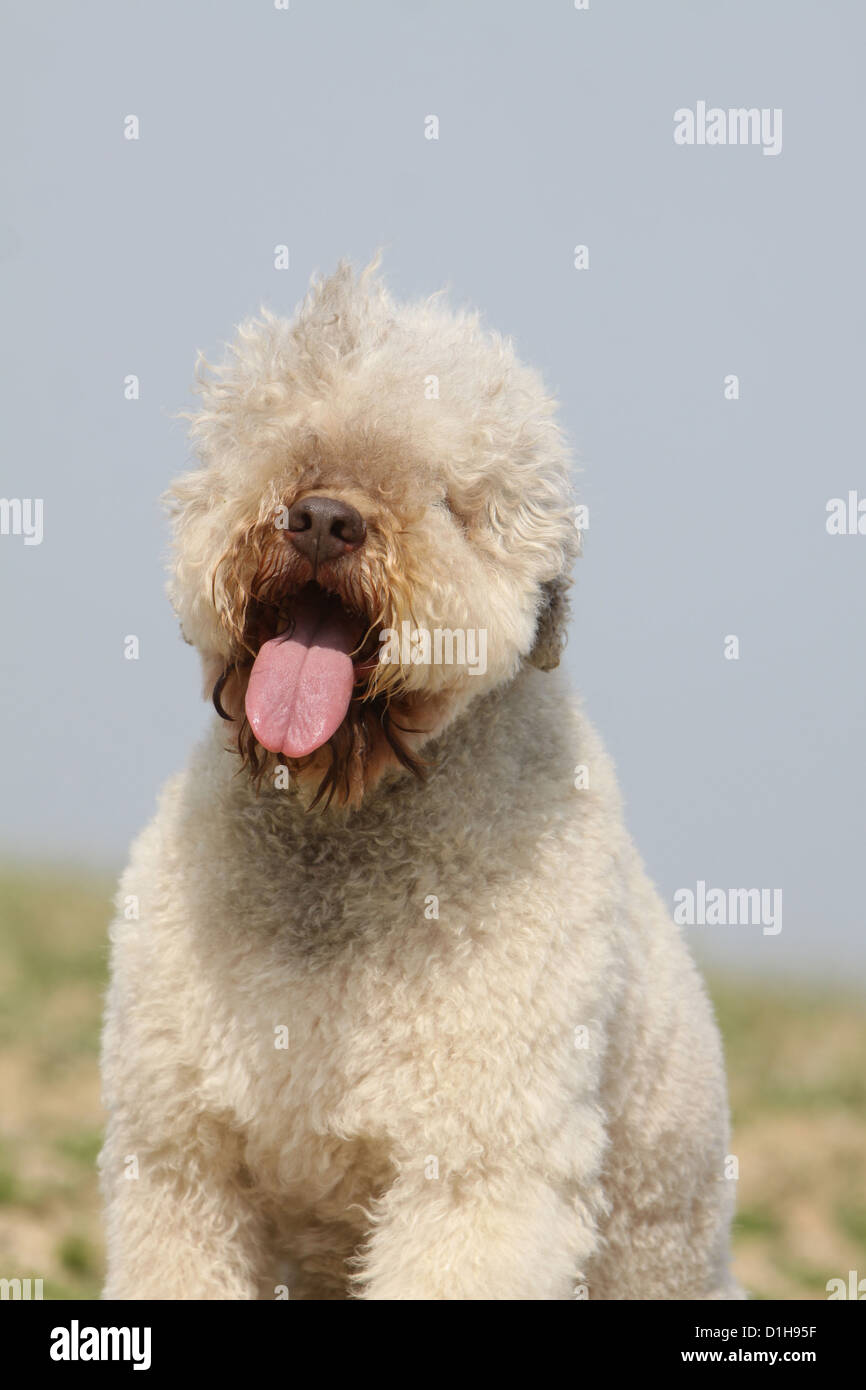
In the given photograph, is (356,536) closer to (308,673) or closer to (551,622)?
(308,673)

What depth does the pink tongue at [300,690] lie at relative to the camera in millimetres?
3955

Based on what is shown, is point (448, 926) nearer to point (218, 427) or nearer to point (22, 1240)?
point (218, 427)

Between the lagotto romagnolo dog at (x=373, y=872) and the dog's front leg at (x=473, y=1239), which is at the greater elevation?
the lagotto romagnolo dog at (x=373, y=872)

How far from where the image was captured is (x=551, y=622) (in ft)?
14.6

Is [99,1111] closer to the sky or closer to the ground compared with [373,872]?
closer to the ground

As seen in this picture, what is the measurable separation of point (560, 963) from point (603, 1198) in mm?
684

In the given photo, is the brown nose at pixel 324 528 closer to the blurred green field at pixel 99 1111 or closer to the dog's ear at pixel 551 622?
the dog's ear at pixel 551 622

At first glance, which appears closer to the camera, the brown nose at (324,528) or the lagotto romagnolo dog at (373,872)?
the brown nose at (324,528)

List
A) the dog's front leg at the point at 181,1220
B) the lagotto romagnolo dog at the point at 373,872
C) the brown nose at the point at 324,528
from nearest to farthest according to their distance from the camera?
the brown nose at the point at 324,528
the lagotto romagnolo dog at the point at 373,872
the dog's front leg at the point at 181,1220

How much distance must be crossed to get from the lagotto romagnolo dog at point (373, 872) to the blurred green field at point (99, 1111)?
5.79ft

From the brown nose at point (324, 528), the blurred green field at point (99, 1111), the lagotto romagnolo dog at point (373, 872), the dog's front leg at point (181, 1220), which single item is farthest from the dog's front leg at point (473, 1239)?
the blurred green field at point (99, 1111)

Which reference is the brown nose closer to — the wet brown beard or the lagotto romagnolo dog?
the lagotto romagnolo dog

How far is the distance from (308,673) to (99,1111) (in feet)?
18.8

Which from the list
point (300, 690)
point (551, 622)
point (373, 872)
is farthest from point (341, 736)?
point (551, 622)
